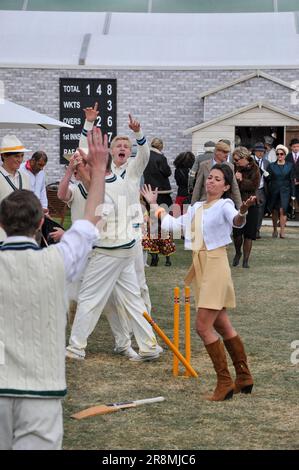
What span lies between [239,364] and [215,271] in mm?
759

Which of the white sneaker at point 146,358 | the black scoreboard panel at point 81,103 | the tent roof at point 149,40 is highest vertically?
the tent roof at point 149,40

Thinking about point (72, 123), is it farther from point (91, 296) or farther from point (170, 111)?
point (91, 296)

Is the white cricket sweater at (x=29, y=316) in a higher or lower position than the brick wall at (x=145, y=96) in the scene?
lower

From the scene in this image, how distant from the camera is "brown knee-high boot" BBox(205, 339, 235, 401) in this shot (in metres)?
7.13

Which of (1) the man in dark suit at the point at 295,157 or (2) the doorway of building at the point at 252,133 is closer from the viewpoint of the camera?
(1) the man in dark suit at the point at 295,157

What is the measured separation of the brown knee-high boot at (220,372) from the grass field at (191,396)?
86mm

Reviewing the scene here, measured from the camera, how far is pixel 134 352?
8781mm

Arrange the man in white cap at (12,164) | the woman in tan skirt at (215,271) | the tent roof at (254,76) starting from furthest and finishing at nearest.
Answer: the tent roof at (254,76) < the man in white cap at (12,164) < the woman in tan skirt at (215,271)

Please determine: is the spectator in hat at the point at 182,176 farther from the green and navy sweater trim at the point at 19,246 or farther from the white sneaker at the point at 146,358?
the green and navy sweater trim at the point at 19,246

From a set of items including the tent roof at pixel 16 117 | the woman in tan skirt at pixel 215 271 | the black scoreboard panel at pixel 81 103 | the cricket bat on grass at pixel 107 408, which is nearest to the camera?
the cricket bat on grass at pixel 107 408

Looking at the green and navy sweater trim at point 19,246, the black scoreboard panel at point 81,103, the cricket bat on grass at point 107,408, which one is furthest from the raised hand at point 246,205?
the black scoreboard panel at point 81,103

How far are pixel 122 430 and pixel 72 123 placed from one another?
2119 cm

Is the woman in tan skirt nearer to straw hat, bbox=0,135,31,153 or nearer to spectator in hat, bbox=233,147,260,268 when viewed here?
straw hat, bbox=0,135,31,153

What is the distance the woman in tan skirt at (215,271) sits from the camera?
7.09m
